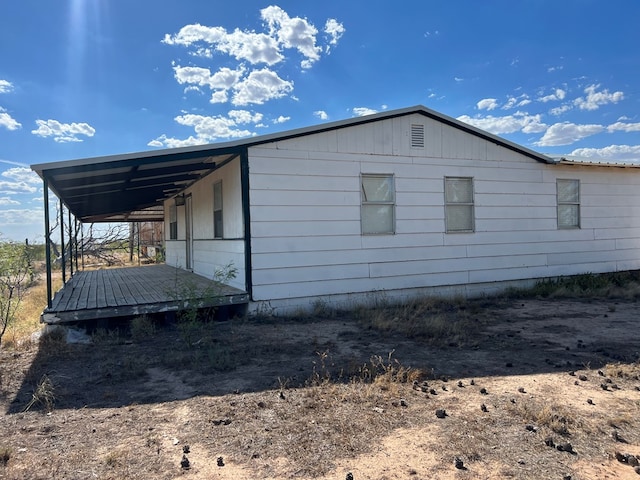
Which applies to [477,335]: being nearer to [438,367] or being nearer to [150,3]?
[438,367]

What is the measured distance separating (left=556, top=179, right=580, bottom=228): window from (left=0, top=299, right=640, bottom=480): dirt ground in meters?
4.66

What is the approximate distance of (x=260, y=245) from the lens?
7.32m

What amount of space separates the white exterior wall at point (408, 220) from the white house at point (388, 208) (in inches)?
0.9

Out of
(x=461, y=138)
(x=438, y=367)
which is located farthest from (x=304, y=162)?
(x=438, y=367)

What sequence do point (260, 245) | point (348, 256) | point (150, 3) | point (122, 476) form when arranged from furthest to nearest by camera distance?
1. point (150, 3)
2. point (348, 256)
3. point (260, 245)
4. point (122, 476)

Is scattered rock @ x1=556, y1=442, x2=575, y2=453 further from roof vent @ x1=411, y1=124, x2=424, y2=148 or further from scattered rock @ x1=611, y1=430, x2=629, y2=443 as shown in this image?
roof vent @ x1=411, y1=124, x2=424, y2=148

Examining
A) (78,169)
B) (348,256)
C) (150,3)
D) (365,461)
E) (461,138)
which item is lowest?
(365,461)

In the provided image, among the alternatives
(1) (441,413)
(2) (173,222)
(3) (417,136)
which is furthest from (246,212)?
(2) (173,222)

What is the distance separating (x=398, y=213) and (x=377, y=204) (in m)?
0.45

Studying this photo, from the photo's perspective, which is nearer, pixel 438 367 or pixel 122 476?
pixel 122 476

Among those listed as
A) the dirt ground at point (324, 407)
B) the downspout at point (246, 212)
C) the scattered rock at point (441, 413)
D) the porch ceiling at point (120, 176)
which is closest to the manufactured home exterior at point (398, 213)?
the downspout at point (246, 212)

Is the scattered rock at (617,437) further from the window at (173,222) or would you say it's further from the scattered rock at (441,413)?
the window at (173,222)

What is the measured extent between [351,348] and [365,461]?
2.66 meters

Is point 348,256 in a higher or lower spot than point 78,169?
lower
